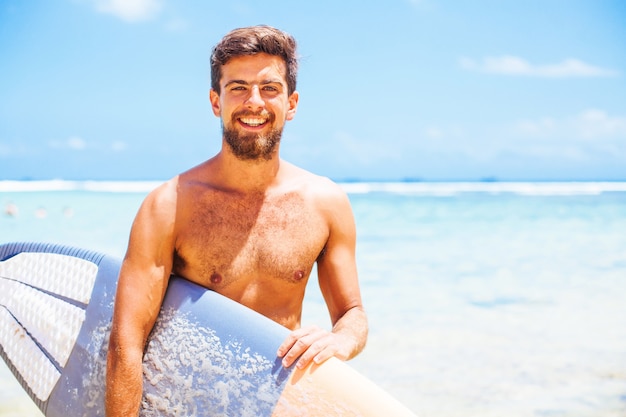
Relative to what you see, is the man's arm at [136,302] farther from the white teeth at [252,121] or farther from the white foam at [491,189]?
the white foam at [491,189]

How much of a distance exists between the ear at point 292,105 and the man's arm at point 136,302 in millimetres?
508

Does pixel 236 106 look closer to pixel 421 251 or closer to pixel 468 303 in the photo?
pixel 468 303

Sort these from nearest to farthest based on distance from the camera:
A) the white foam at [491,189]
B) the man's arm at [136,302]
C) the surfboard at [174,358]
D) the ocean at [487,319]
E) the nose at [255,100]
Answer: the surfboard at [174,358], the man's arm at [136,302], the nose at [255,100], the ocean at [487,319], the white foam at [491,189]

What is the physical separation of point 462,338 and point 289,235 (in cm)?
263

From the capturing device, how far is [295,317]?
2115 millimetres

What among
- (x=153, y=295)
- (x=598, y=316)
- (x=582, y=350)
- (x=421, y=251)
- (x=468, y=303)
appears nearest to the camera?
(x=153, y=295)

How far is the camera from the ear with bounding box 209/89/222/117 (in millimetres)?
1997

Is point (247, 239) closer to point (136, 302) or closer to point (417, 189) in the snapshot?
point (136, 302)

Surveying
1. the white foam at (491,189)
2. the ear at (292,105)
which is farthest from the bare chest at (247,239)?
the white foam at (491,189)

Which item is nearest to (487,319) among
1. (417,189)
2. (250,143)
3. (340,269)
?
(340,269)

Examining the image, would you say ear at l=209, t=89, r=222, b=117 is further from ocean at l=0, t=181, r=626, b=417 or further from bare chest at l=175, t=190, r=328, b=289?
ocean at l=0, t=181, r=626, b=417

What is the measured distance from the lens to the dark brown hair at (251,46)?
1.90 m

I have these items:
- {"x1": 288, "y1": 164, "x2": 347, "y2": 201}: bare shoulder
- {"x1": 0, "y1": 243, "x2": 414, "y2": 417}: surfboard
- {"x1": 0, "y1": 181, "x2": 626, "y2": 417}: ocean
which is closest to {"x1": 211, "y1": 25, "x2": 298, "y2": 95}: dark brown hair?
{"x1": 288, "y1": 164, "x2": 347, "y2": 201}: bare shoulder

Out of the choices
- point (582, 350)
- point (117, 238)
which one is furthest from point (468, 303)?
point (117, 238)
